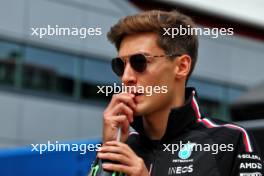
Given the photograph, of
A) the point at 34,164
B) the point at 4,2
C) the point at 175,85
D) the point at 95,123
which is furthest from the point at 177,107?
the point at 95,123

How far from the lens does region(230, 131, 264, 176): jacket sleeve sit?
8.08 ft

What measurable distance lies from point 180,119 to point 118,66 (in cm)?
35

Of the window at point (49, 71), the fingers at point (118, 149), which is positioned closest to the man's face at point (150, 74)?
the fingers at point (118, 149)

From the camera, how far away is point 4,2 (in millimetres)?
15109

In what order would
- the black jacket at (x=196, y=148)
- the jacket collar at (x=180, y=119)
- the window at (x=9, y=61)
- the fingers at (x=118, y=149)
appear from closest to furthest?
the fingers at (x=118, y=149) < the black jacket at (x=196, y=148) < the jacket collar at (x=180, y=119) < the window at (x=9, y=61)

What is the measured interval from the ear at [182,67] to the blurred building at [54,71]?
12327mm

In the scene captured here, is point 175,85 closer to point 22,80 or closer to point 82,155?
point 82,155

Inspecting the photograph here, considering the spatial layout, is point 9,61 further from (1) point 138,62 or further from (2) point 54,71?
(1) point 138,62

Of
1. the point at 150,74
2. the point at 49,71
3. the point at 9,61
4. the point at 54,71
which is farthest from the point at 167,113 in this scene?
the point at 49,71

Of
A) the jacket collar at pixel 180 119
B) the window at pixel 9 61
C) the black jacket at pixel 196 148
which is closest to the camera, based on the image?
the black jacket at pixel 196 148

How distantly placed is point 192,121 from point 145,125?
0.67 ft

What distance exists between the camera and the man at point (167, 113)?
248 cm

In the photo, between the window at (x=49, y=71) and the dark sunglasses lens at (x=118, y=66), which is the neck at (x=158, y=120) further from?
the window at (x=49, y=71)

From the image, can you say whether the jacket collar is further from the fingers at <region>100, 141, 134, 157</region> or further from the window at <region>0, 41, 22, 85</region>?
the window at <region>0, 41, 22, 85</region>
